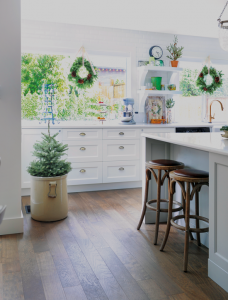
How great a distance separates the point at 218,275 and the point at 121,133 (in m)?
2.86

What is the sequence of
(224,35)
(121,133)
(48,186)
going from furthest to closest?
(121,133), (48,186), (224,35)

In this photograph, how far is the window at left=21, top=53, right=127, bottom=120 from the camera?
198 inches

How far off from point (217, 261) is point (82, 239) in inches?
48.9

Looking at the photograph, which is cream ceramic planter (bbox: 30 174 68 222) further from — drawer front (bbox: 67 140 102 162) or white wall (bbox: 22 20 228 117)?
white wall (bbox: 22 20 228 117)

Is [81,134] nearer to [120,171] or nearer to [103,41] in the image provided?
[120,171]

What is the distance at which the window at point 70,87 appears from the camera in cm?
503

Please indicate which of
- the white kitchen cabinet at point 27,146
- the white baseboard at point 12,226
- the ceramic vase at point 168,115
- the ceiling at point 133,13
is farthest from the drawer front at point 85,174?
the ceiling at point 133,13

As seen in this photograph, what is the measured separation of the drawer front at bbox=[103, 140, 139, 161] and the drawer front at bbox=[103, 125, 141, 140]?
6cm

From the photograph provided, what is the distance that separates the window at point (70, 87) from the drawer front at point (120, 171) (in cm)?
93

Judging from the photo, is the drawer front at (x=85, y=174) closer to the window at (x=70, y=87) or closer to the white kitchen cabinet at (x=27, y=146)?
the white kitchen cabinet at (x=27, y=146)

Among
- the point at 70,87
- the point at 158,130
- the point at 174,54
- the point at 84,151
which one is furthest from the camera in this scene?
the point at 174,54

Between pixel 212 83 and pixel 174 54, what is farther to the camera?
pixel 212 83

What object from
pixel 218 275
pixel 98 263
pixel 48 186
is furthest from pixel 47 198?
pixel 218 275

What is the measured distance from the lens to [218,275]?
213 centimetres
